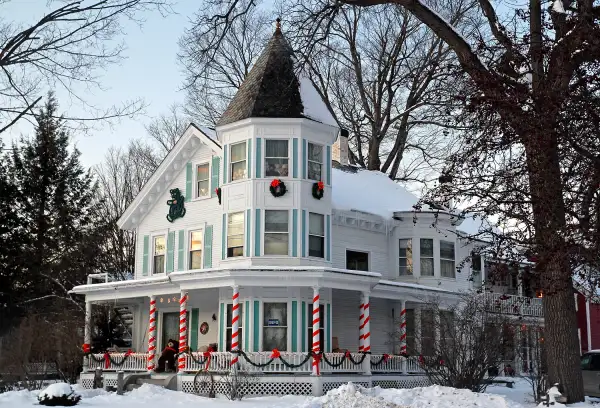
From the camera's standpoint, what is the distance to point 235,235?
964 inches

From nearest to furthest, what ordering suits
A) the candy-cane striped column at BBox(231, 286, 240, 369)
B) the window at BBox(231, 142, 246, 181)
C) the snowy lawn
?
the snowy lawn
the candy-cane striped column at BBox(231, 286, 240, 369)
the window at BBox(231, 142, 246, 181)

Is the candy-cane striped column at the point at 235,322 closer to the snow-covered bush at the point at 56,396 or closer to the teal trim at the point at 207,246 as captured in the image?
the teal trim at the point at 207,246

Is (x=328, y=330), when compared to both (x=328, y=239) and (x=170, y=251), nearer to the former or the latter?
(x=328, y=239)

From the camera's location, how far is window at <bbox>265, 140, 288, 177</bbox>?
960 inches

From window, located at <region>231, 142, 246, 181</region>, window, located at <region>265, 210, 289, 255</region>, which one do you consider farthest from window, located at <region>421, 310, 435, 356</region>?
window, located at <region>231, 142, 246, 181</region>

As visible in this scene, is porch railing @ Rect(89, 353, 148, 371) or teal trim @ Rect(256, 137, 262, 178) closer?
teal trim @ Rect(256, 137, 262, 178)

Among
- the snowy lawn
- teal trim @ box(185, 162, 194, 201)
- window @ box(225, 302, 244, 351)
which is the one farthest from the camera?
teal trim @ box(185, 162, 194, 201)

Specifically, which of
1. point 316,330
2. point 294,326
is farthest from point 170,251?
point 316,330

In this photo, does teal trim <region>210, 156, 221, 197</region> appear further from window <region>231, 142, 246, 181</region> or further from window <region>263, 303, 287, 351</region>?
window <region>263, 303, 287, 351</region>

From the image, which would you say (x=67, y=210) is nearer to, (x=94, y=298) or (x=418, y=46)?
(x=94, y=298)

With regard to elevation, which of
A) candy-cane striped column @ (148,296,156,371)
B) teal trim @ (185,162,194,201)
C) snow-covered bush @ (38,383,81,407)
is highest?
teal trim @ (185,162,194,201)

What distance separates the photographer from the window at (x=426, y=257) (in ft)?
92.5

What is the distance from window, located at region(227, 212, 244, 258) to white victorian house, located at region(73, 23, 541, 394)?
50 millimetres

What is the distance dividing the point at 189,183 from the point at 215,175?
1.55 m
